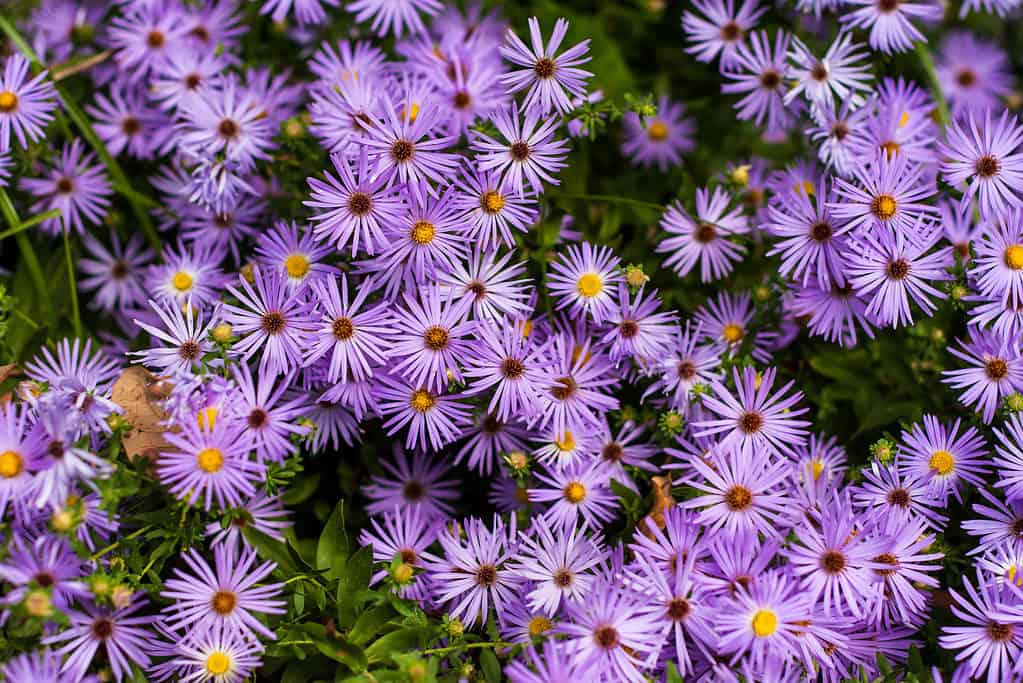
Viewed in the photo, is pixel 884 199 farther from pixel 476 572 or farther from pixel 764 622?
pixel 476 572

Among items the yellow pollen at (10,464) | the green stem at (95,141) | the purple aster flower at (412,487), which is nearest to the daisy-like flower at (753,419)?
the purple aster flower at (412,487)

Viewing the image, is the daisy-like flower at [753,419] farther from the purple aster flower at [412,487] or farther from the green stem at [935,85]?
the green stem at [935,85]

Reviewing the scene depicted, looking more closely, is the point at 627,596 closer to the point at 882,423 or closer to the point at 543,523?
the point at 543,523

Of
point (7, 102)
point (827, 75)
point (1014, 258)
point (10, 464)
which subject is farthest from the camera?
point (827, 75)

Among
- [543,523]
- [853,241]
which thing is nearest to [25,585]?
[543,523]

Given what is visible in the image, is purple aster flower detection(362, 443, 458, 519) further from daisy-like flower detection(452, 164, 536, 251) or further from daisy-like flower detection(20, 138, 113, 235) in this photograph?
daisy-like flower detection(20, 138, 113, 235)

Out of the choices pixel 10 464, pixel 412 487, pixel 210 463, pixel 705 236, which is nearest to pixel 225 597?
pixel 210 463

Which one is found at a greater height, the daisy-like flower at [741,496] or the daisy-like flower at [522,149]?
the daisy-like flower at [522,149]
